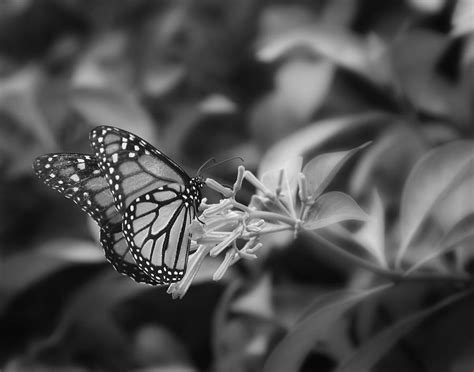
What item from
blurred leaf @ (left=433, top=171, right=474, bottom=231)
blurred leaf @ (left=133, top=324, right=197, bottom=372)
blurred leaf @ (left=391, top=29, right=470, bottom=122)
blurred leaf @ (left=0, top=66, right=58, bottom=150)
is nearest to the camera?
blurred leaf @ (left=433, top=171, right=474, bottom=231)

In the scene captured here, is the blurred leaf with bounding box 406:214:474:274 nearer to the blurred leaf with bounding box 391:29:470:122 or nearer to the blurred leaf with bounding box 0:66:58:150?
the blurred leaf with bounding box 391:29:470:122

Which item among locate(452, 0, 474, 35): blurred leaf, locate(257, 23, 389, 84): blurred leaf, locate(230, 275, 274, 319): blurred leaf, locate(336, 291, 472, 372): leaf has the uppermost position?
locate(452, 0, 474, 35): blurred leaf

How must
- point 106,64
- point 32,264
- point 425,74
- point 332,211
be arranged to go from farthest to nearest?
point 106,64, point 32,264, point 425,74, point 332,211

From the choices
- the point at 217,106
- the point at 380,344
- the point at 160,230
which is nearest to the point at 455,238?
the point at 380,344

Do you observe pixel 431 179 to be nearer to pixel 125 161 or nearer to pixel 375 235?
pixel 375 235

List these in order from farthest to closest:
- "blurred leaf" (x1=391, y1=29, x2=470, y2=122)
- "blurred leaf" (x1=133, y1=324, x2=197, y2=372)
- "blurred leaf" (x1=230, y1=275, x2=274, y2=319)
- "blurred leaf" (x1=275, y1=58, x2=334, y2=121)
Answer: "blurred leaf" (x1=133, y1=324, x2=197, y2=372) → "blurred leaf" (x1=275, y1=58, x2=334, y2=121) → "blurred leaf" (x1=391, y1=29, x2=470, y2=122) → "blurred leaf" (x1=230, y1=275, x2=274, y2=319)

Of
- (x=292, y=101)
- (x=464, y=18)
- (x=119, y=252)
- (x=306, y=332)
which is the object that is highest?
(x=464, y=18)

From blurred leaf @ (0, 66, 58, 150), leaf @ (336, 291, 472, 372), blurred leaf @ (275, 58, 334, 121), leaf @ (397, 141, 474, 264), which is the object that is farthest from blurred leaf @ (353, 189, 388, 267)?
blurred leaf @ (0, 66, 58, 150)
